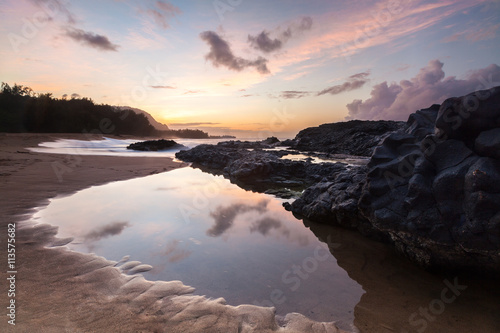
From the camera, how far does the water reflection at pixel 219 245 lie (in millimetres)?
2994

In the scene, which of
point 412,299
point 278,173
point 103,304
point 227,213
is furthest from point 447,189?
point 278,173

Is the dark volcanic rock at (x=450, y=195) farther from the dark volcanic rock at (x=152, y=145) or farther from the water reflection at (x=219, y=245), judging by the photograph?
the dark volcanic rock at (x=152, y=145)

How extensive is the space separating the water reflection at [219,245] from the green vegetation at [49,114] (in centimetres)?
4336

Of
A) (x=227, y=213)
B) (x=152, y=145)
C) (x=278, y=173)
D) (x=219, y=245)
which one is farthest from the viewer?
(x=152, y=145)

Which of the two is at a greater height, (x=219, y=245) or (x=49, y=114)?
(x=49, y=114)

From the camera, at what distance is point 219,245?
14.2 ft

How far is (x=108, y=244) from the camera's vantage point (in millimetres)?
4098

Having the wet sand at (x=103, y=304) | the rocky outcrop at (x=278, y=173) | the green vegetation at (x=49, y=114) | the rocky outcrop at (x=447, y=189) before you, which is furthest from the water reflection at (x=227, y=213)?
the green vegetation at (x=49, y=114)

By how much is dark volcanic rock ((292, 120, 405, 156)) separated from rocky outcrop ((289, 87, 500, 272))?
24.4 m

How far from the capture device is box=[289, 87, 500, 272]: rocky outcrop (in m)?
2.89

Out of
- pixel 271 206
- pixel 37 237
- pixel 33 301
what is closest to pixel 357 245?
pixel 271 206

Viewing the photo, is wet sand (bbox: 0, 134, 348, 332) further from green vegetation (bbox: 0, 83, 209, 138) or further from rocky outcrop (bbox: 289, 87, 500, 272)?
green vegetation (bbox: 0, 83, 209, 138)

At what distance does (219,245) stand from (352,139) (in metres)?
32.4

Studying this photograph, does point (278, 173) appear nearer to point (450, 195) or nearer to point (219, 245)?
point (219, 245)
